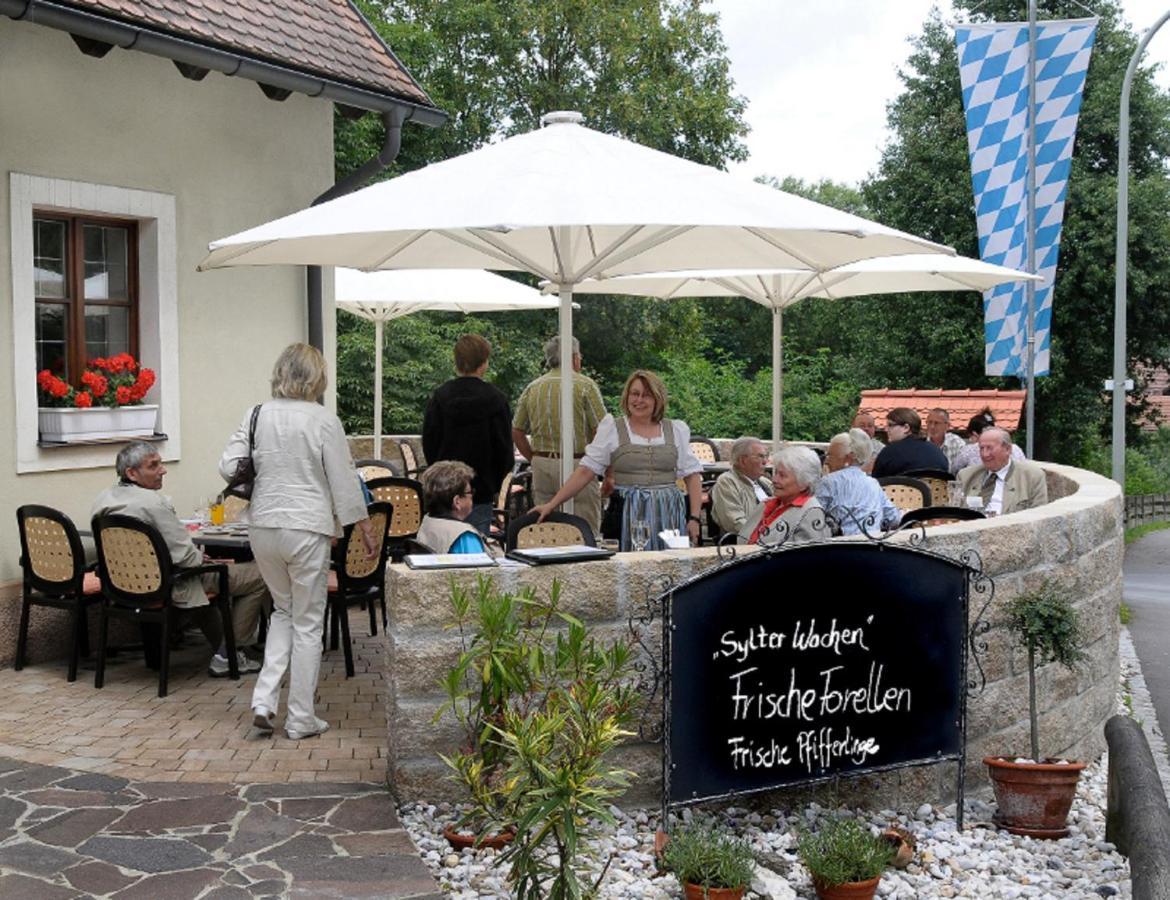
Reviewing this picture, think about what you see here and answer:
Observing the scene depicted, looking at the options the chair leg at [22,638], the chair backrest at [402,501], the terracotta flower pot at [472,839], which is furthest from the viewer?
the chair backrest at [402,501]

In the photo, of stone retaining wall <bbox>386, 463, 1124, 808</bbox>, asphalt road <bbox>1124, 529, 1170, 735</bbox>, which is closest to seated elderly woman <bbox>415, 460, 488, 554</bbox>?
stone retaining wall <bbox>386, 463, 1124, 808</bbox>

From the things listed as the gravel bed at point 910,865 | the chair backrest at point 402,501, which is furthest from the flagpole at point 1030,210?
the gravel bed at point 910,865

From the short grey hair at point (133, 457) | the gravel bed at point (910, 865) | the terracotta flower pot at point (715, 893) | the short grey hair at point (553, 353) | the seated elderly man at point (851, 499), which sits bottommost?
the gravel bed at point (910, 865)

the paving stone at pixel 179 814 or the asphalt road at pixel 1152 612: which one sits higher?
the paving stone at pixel 179 814

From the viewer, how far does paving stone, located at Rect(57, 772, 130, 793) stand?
560cm

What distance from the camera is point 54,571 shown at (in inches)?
298

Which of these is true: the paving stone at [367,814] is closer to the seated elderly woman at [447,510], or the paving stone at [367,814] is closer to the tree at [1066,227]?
the seated elderly woman at [447,510]

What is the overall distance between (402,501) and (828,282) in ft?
13.7

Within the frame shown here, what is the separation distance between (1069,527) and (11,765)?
4936 mm

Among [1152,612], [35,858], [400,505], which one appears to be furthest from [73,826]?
[1152,612]

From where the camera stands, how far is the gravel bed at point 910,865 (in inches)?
199

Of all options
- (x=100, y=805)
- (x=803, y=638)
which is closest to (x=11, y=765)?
(x=100, y=805)

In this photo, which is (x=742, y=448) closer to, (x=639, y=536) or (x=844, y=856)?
(x=639, y=536)

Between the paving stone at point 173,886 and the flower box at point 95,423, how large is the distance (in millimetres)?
4093
